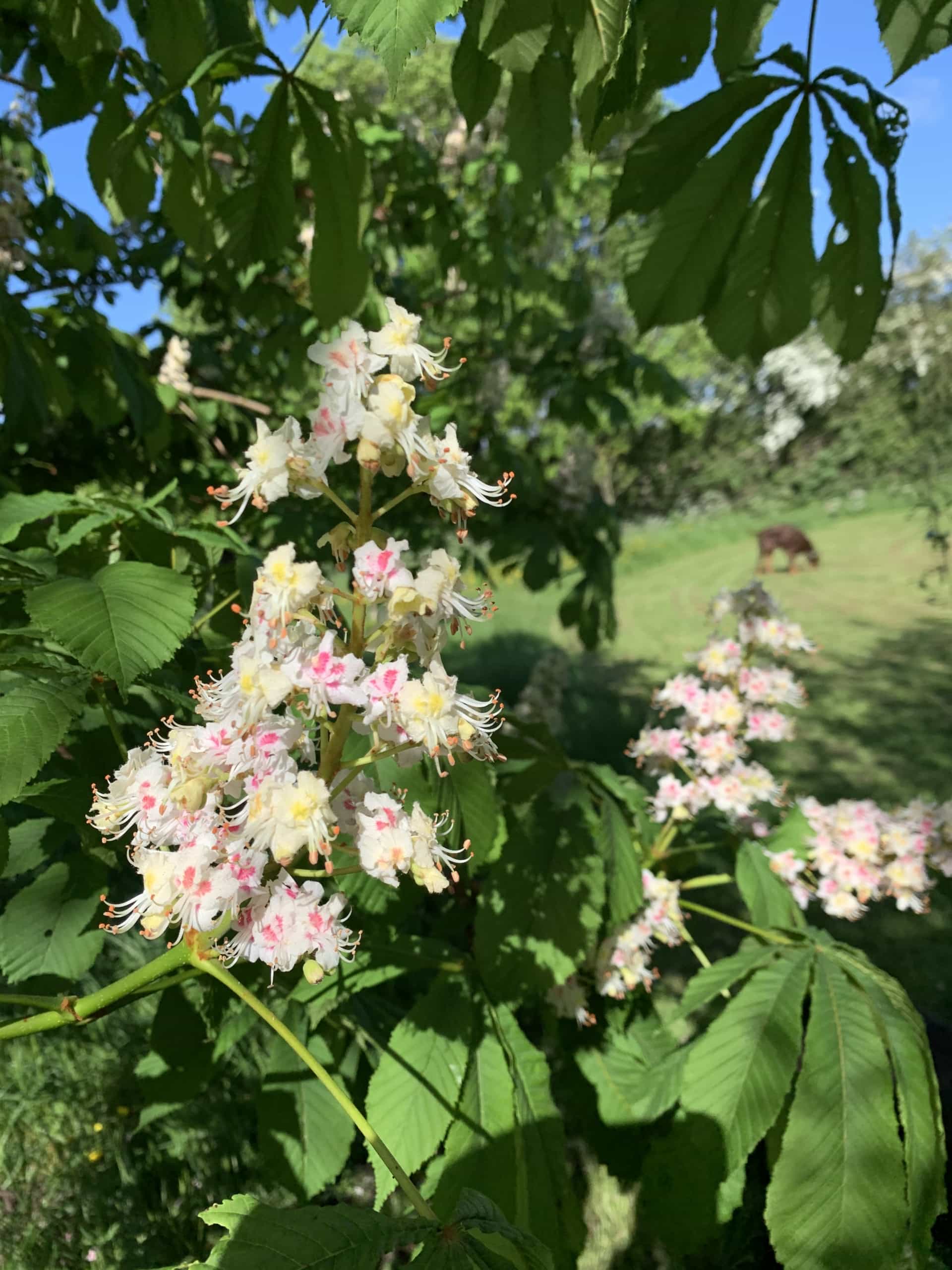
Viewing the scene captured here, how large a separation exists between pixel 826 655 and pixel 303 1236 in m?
6.36

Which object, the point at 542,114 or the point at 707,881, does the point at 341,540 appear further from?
the point at 707,881

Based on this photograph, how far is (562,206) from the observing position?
459 cm

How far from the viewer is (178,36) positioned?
48.3 inches

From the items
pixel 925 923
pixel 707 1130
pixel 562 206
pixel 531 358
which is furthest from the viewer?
pixel 562 206

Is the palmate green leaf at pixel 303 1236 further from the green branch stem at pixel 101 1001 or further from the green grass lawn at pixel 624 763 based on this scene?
the green grass lawn at pixel 624 763

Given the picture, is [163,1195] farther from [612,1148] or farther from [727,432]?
[727,432]

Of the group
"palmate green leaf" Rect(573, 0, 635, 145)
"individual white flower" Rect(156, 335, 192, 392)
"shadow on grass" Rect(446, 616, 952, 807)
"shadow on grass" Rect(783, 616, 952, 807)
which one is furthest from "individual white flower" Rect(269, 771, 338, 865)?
"shadow on grass" Rect(783, 616, 952, 807)

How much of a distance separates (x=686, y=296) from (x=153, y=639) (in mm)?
910

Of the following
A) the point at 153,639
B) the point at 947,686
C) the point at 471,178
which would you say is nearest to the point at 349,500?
the point at 471,178

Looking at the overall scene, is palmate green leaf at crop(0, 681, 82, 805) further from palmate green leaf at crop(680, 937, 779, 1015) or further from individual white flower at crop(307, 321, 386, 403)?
palmate green leaf at crop(680, 937, 779, 1015)

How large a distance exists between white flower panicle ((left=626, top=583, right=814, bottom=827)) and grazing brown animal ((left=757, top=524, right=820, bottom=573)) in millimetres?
6267

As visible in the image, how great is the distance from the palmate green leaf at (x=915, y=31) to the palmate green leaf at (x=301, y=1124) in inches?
68.0

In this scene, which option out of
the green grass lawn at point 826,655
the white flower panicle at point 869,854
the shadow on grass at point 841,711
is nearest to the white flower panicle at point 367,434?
the white flower panicle at point 869,854

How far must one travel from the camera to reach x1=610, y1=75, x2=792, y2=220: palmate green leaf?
3.57ft
